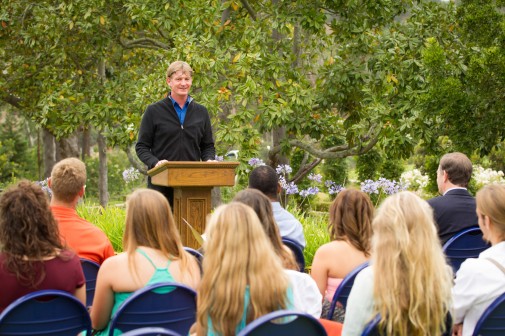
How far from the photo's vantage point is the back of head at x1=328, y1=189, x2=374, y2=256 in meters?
3.92

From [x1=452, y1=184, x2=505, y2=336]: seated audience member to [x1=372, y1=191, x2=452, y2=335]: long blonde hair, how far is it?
0.44 metres

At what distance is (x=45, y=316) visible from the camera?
10.2 ft

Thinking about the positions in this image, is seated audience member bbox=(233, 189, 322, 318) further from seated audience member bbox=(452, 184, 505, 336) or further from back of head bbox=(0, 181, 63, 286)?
back of head bbox=(0, 181, 63, 286)

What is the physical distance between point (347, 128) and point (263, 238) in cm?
899

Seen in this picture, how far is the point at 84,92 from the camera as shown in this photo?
12.8 meters

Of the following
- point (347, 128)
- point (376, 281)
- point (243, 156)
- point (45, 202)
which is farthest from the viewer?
point (347, 128)

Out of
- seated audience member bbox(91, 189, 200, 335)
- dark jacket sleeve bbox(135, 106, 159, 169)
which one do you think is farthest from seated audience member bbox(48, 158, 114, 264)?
dark jacket sleeve bbox(135, 106, 159, 169)

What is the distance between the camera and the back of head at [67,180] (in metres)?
4.10

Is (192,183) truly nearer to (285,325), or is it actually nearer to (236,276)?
(236,276)

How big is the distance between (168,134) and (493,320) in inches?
150

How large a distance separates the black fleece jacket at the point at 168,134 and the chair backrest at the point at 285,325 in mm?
3807

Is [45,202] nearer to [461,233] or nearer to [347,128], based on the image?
[461,233]

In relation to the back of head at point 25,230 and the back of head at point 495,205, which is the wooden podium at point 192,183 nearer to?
the back of head at point 25,230

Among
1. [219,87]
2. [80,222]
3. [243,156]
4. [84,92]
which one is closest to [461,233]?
[80,222]
